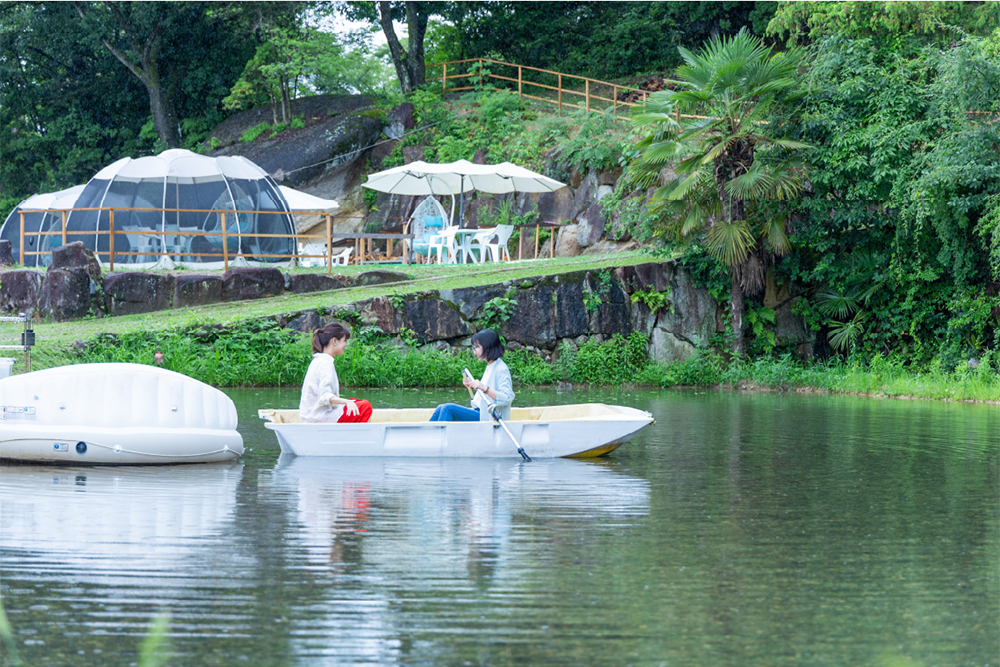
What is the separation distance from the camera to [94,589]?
5336 mm

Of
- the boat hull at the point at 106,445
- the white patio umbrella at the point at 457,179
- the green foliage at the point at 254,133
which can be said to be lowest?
the boat hull at the point at 106,445

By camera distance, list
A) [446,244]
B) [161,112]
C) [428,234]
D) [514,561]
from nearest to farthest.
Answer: [514,561]
[446,244]
[428,234]
[161,112]

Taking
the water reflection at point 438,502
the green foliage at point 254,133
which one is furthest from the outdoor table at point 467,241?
the water reflection at point 438,502

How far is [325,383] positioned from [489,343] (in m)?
1.55

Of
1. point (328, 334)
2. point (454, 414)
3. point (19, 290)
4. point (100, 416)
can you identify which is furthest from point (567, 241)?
point (100, 416)

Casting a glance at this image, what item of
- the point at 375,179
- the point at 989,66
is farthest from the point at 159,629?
the point at 375,179

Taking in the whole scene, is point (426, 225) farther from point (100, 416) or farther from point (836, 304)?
point (100, 416)

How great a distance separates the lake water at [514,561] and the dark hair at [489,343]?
3.40ft

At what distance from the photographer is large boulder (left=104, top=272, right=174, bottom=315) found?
21.4 meters

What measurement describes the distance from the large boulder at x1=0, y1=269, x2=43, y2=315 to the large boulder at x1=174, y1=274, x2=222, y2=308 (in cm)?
257

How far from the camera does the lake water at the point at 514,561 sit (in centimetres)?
454

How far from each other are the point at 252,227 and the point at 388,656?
23.6 metres

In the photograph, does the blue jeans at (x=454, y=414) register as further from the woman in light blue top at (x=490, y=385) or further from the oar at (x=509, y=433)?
the oar at (x=509, y=433)

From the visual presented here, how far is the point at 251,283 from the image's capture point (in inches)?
882
